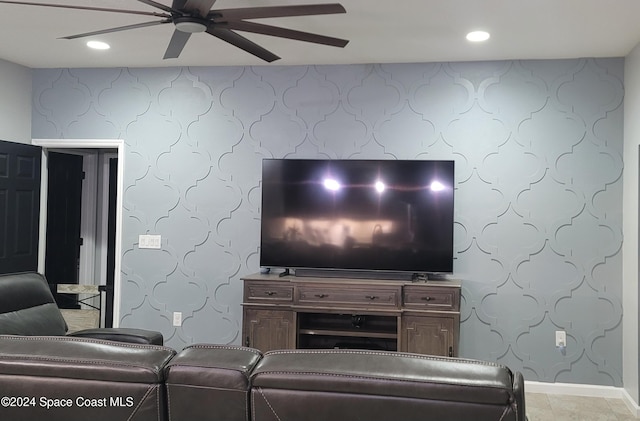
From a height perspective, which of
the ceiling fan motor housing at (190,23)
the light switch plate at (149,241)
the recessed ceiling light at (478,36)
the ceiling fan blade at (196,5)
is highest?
the recessed ceiling light at (478,36)

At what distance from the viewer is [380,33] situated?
3.94m

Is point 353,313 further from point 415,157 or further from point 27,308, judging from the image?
point 27,308

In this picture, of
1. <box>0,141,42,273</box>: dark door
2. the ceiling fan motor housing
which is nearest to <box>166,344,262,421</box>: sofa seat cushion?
the ceiling fan motor housing

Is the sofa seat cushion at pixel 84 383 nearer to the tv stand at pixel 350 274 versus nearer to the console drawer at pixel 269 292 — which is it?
the console drawer at pixel 269 292

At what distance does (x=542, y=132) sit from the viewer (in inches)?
177

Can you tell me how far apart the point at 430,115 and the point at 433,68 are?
392mm

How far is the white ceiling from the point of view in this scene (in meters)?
3.43

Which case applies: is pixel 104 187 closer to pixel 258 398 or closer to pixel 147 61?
pixel 147 61

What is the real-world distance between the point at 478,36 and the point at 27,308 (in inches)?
132

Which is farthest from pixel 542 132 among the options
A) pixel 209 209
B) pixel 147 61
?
pixel 147 61

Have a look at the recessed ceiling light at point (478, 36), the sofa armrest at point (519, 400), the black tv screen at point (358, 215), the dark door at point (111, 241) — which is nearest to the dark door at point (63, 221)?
the dark door at point (111, 241)

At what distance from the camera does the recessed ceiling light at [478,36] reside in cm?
387

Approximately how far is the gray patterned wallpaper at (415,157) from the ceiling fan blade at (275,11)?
7.18 feet

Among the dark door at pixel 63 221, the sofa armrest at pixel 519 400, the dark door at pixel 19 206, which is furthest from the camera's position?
the dark door at pixel 63 221
